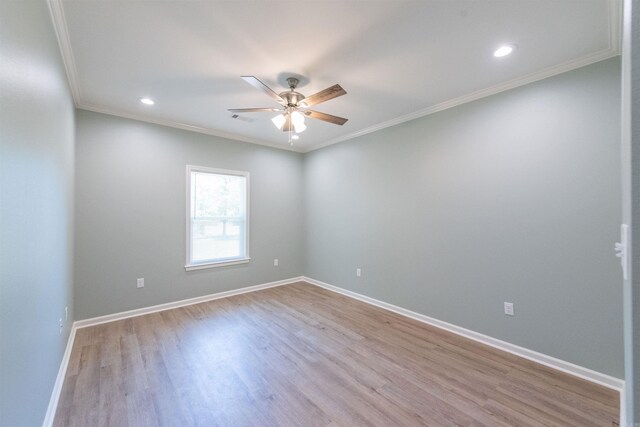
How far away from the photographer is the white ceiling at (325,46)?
5.66 ft

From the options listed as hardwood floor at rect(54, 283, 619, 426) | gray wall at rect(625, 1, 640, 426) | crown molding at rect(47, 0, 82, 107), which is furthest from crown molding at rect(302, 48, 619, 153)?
crown molding at rect(47, 0, 82, 107)

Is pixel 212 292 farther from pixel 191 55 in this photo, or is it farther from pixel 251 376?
pixel 191 55

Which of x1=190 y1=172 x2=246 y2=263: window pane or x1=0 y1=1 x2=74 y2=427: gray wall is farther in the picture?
x1=190 y1=172 x2=246 y2=263: window pane

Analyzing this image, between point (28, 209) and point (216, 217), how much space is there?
9.70 feet

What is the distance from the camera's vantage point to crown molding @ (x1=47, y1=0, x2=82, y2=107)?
1.68 metres

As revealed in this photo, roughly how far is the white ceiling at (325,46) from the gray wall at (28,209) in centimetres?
44

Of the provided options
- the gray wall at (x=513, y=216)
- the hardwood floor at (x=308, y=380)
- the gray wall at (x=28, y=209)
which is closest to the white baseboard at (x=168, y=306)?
the hardwood floor at (x=308, y=380)

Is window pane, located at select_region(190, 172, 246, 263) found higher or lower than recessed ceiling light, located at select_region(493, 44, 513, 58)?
lower

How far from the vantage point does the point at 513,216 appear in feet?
8.52

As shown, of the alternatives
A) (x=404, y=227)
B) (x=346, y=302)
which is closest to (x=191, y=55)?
(x=404, y=227)

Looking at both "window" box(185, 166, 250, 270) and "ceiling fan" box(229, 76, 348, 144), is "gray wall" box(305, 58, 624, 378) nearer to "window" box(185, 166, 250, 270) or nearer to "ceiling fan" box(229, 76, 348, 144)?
"ceiling fan" box(229, 76, 348, 144)

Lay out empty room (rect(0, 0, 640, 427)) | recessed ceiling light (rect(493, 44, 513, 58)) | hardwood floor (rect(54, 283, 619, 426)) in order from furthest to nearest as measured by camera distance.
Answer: recessed ceiling light (rect(493, 44, 513, 58))
hardwood floor (rect(54, 283, 619, 426))
empty room (rect(0, 0, 640, 427))

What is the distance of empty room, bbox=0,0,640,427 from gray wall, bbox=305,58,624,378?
0.7 inches

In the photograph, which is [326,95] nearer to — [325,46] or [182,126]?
[325,46]
